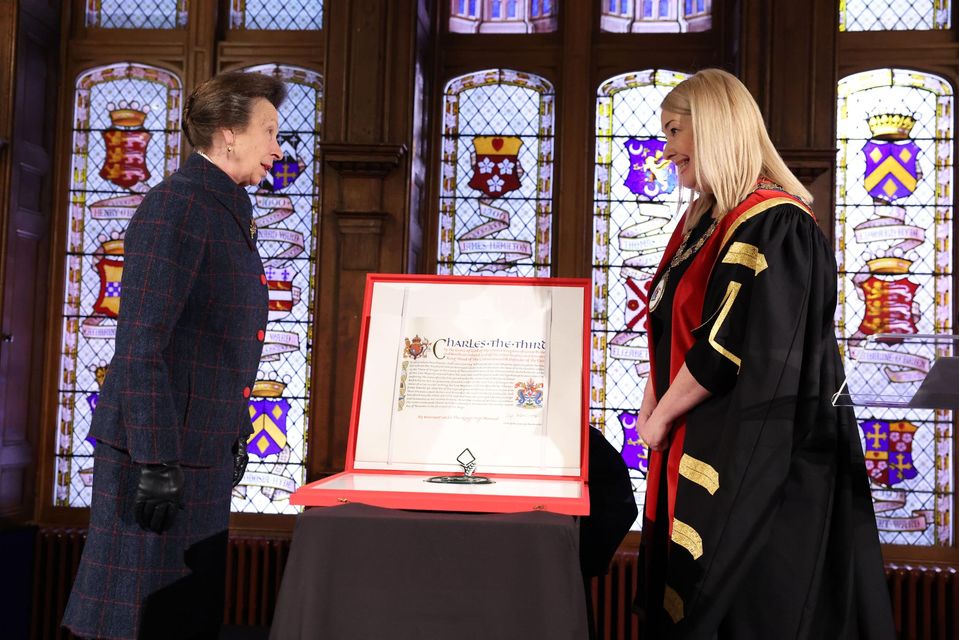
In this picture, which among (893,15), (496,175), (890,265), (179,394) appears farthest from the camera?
(496,175)

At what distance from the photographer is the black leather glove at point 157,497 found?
183 centimetres

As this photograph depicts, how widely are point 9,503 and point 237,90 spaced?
9.44ft

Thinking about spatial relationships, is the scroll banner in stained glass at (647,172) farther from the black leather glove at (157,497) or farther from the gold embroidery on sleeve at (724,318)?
the black leather glove at (157,497)

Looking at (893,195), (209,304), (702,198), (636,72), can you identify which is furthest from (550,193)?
(209,304)

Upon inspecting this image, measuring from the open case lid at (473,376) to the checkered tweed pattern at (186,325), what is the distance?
0.88 feet

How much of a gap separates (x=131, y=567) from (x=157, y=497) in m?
0.17

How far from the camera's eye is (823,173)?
4.04 metres

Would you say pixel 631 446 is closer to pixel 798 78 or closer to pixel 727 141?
pixel 798 78

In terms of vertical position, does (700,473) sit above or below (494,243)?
below

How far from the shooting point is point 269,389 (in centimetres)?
435

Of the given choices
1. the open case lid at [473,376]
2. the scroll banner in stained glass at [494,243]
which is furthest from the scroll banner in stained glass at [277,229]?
the open case lid at [473,376]

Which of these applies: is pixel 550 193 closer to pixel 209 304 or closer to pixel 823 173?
pixel 823 173

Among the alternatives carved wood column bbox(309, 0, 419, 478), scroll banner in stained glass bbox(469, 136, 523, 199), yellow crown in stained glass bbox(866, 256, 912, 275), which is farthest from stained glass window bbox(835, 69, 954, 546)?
carved wood column bbox(309, 0, 419, 478)

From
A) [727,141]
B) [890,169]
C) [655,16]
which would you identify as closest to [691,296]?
[727,141]
